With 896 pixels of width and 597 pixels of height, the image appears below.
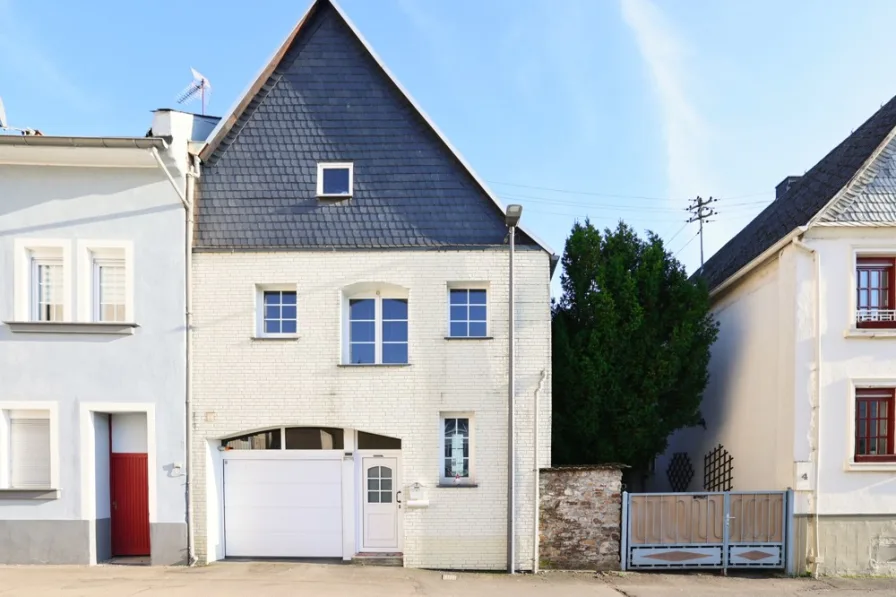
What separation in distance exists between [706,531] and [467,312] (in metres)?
6.04

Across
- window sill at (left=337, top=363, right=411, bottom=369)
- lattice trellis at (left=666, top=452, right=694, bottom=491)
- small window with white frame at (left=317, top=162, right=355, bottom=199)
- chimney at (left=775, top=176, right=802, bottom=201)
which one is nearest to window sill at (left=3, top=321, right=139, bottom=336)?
window sill at (left=337, top=363, right=411, bottom=369)

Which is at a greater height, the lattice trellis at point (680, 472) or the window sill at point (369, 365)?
the window sill at point (369, 365)

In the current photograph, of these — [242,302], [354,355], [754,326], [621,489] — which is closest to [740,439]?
[754,326]

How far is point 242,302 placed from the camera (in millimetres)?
10477

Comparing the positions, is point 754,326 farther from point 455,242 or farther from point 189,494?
point 189,494

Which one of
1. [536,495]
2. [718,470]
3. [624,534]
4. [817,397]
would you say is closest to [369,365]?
[536,495]

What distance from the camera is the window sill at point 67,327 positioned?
32.9 ft

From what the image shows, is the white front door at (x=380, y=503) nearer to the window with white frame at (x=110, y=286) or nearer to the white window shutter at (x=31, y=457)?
the window with white frame at (x=110, y=286)

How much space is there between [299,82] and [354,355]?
5.58 m

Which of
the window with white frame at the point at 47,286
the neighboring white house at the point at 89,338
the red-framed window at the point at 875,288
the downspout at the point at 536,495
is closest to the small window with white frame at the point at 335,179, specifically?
the neighboring white house at the point at 89,338

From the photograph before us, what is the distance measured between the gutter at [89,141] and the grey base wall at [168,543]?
22.4 feet

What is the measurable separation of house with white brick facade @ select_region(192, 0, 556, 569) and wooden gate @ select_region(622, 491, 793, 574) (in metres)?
2.02

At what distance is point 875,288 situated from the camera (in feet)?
35.3

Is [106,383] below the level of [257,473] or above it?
above
